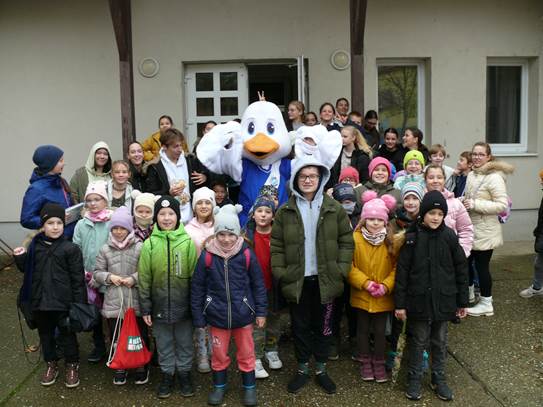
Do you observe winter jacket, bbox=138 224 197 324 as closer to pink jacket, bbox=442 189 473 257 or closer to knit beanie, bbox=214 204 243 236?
knit beanie, bbox=214 204 243 236

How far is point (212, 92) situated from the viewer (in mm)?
7801

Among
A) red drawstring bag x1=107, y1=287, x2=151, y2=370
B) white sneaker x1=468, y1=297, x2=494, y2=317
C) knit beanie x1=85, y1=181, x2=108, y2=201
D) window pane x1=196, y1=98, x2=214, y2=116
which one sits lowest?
white sneaker x1=468, y1=297, x2=494, y2=317

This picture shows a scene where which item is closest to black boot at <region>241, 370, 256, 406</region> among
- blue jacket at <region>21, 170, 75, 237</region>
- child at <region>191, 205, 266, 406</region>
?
child at <region>191, 205, 266, 406</region>

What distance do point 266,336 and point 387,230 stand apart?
126 cm

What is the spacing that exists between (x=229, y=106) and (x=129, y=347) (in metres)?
4.97

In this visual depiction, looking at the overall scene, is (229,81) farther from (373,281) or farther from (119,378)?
(119,378)

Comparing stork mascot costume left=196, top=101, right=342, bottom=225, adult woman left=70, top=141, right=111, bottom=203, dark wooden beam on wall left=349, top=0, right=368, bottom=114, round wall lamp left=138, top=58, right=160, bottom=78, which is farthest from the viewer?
round wall lamp left=138, top=58, right=160, bottom=78

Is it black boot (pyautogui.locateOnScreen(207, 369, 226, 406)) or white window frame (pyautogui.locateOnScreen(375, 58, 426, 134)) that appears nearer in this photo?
black boot (pyautogui.locateOnScreen(207, 369, 226, 406))

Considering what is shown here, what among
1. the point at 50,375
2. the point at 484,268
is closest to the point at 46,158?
the point at 50,375

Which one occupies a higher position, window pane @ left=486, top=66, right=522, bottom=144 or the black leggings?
window pane @ left=486, top=66, right=522, bottom=144

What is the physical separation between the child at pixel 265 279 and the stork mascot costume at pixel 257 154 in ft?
1.08

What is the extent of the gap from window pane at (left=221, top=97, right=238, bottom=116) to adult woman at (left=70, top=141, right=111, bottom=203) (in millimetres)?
3468

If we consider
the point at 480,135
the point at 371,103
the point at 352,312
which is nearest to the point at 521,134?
the point at 480,135

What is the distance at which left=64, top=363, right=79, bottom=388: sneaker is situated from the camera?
12.2 feet
